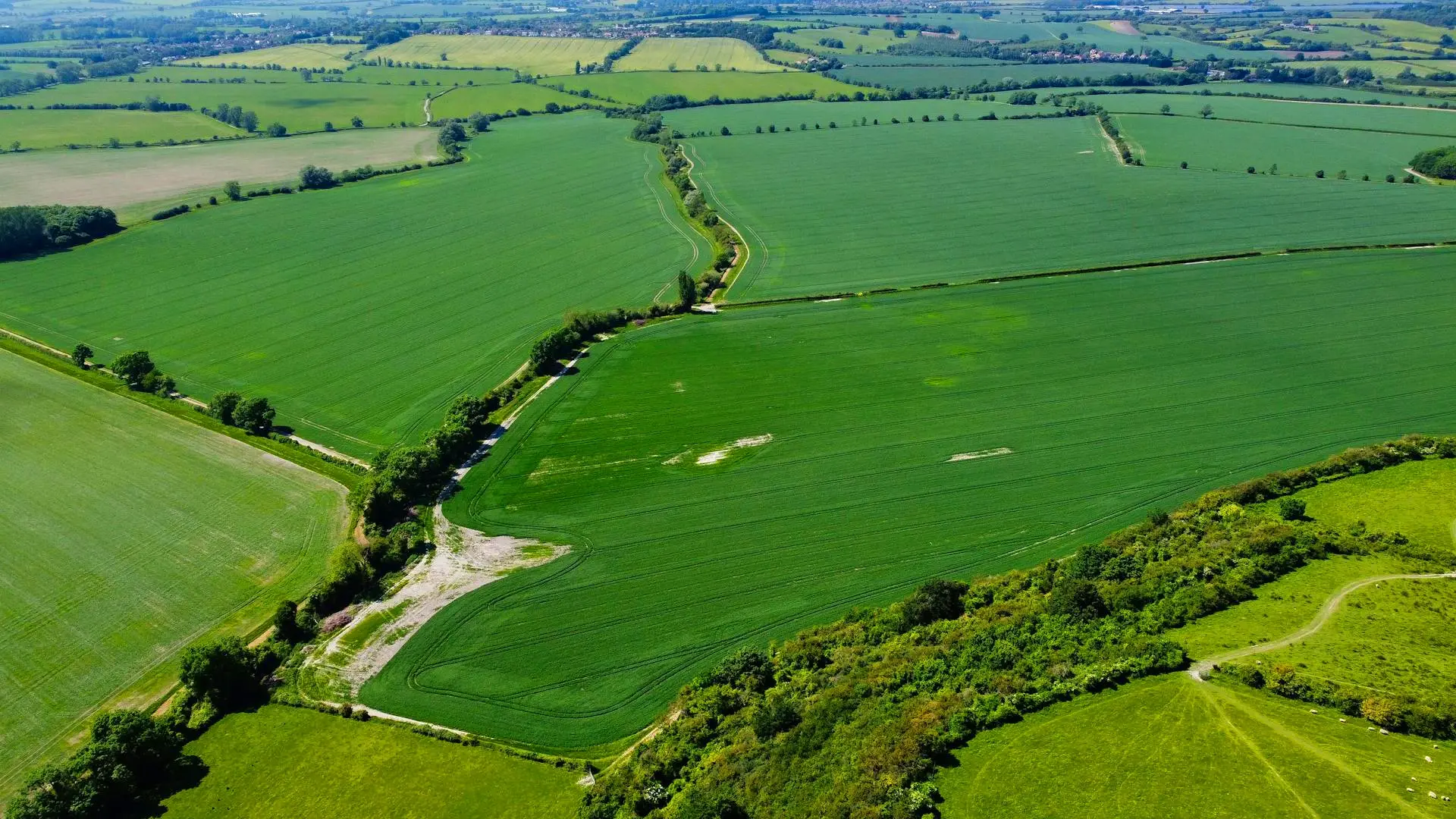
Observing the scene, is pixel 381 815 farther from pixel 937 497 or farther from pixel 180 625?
pixel 937 497

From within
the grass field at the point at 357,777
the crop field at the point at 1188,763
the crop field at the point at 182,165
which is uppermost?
the crop field at the point at 182,165

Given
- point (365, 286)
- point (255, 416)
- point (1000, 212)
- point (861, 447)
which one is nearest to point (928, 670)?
point (861, 447)

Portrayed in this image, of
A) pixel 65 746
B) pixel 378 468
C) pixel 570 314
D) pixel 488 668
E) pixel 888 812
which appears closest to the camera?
pixel 888 812

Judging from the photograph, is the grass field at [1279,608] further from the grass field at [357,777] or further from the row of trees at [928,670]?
the grass field at [357,777]

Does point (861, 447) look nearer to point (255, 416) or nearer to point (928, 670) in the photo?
point (928, 670)

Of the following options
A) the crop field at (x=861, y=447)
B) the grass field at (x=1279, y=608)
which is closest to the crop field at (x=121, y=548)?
the crop field at (x=861, y=447)

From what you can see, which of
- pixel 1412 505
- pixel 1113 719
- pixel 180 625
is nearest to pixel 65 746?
pixel 180 625
